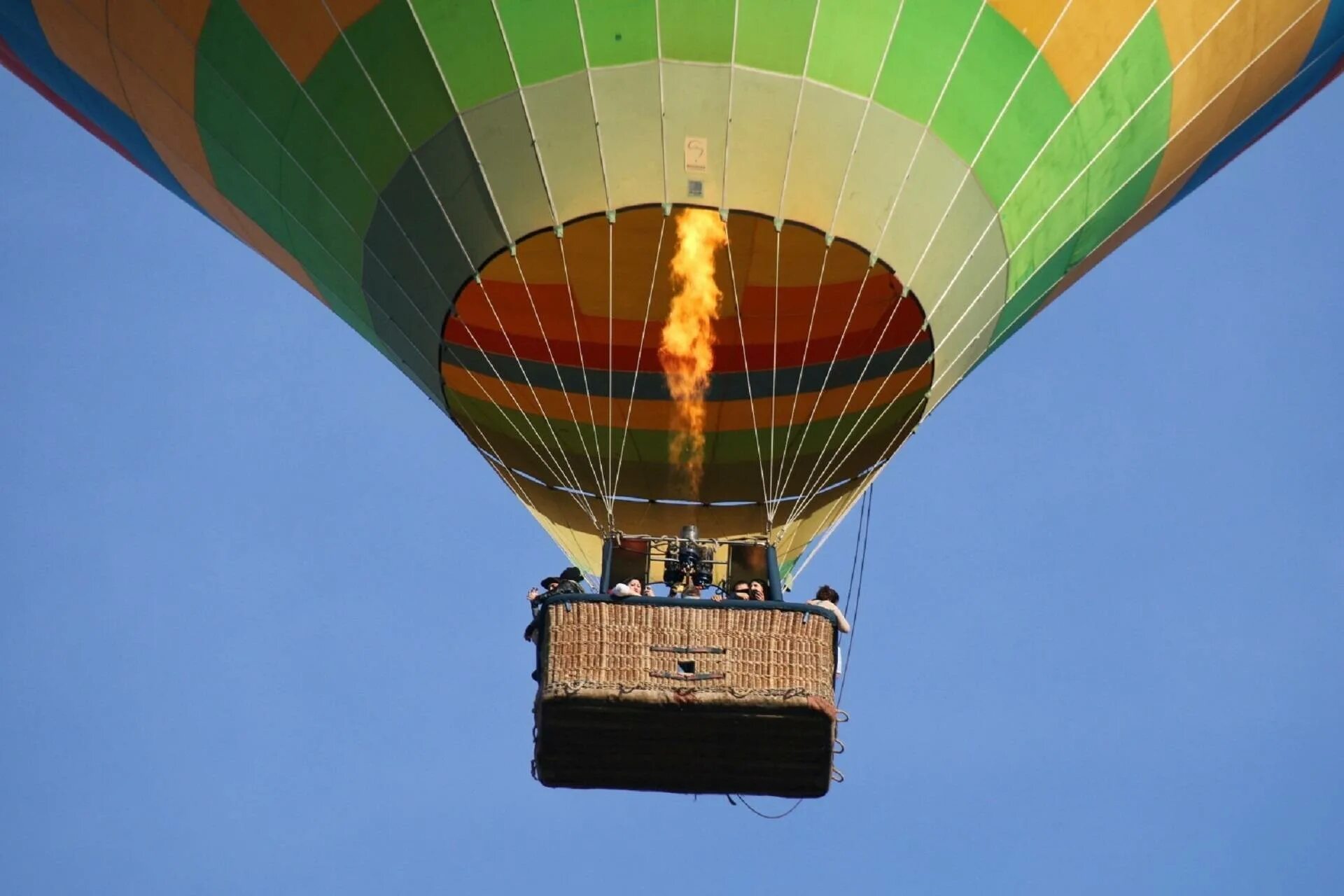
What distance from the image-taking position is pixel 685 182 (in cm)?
1120

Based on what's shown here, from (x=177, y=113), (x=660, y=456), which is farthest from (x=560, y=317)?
(x=177, y=113)

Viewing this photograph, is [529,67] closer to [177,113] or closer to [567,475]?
[177,113]

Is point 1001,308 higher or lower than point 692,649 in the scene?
higher

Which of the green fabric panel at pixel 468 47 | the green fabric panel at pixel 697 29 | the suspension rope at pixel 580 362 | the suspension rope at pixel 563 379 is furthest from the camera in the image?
the suspension rope at pixel 563 379

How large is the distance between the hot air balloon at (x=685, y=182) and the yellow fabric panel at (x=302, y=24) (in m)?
0.02

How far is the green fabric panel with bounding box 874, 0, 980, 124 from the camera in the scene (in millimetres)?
11133

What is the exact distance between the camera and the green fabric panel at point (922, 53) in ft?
36.5

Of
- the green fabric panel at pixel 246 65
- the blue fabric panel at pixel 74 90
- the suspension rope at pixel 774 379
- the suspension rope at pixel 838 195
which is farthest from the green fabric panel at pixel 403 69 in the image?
the blue fabric panel at pixel 74 90

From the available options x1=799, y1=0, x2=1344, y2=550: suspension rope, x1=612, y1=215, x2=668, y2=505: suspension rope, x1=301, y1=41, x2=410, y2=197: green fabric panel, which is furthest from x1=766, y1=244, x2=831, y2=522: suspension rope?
x1=301, y1=41, x2=410, y2=197: green fabric panel

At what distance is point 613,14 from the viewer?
10.9 metres

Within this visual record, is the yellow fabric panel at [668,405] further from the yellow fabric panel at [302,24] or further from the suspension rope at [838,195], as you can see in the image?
the yellow fabric panel at [302,24]

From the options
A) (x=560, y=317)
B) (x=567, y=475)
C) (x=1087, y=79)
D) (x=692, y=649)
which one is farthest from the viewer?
(x=567, y=475)

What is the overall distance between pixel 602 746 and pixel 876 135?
292 cm

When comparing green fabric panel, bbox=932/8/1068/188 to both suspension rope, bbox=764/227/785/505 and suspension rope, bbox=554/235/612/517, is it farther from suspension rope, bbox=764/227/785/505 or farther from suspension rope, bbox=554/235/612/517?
suspension rope, bbox=554/235/612/517
